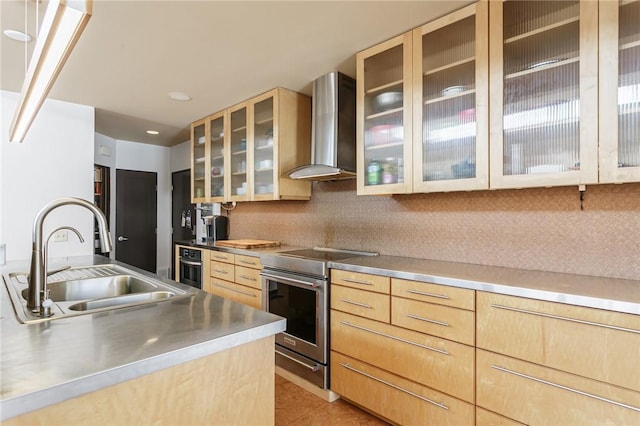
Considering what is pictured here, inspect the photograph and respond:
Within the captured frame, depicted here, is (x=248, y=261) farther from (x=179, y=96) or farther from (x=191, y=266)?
(x=179, y=96)

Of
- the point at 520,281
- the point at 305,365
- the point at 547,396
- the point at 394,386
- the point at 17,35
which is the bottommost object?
the point at 305,365

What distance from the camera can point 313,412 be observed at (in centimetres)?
221

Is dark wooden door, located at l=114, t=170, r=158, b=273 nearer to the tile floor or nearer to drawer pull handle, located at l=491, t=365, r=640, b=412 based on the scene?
the tile floor

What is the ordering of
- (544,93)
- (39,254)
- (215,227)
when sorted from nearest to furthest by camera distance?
(39,254)
(544,93)
(215,227)

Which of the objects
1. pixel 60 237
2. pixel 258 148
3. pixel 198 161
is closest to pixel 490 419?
pixel 258 148

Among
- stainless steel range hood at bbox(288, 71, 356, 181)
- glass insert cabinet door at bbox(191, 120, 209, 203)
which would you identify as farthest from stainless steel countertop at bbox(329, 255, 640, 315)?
glass insert cabinet door at bbox(191, 120, 209, 203)

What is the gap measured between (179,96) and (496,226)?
298 cm

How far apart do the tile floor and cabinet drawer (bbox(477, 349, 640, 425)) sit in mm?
790

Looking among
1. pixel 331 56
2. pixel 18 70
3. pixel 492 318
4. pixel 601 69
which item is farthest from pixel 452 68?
pixel 18 70

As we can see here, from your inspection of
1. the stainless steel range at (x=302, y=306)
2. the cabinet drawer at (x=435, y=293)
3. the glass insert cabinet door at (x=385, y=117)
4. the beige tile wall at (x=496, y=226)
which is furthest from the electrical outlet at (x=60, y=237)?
the cabinet drawer at (x=435, y=293)

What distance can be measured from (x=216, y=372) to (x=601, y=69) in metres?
1.92

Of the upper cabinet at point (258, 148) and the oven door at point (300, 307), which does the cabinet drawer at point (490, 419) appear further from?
the upper cabinet at point (258, 148)

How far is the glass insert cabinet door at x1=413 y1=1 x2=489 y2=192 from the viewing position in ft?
6.17

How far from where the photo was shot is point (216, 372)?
958mm
